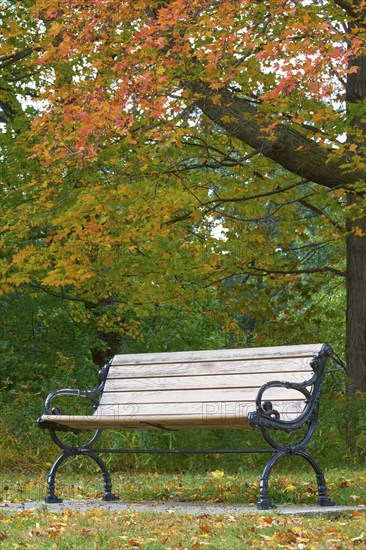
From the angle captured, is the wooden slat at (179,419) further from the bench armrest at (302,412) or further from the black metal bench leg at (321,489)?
the black metal bench leg at (321,489)

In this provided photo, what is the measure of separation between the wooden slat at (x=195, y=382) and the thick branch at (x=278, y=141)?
354cm

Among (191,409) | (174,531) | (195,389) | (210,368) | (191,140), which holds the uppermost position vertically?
(191,140)

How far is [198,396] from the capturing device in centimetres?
693

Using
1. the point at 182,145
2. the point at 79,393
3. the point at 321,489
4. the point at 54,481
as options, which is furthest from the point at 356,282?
the point at 54,481

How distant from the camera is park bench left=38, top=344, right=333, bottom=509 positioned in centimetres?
627

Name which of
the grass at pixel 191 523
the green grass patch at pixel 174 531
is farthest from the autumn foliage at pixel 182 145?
the green grass patch at pixel 174 531

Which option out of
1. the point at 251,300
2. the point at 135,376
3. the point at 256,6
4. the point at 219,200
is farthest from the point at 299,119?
the point at 251,300

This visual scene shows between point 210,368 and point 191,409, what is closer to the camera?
point 191,409

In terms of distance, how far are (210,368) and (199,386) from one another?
15 centimetres

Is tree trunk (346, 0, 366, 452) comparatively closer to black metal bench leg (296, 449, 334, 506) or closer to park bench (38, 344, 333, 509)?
park bench (38, 344, 333, 509)

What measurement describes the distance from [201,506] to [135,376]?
1.32 m

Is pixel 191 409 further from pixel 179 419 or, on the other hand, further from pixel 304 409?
pixel 304 409

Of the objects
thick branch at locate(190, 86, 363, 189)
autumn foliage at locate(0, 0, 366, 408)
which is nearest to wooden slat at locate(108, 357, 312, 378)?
autumn foliage at locate(0, 0, 366, 408)

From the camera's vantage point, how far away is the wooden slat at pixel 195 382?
6660mm
